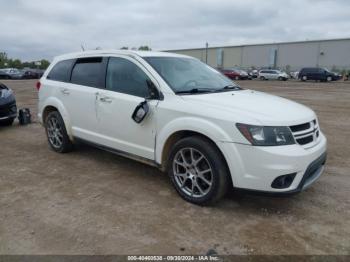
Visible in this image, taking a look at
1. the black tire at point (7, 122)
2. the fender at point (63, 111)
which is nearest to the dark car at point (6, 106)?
the black tire at point (7, 122)

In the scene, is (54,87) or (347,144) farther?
(347,144)

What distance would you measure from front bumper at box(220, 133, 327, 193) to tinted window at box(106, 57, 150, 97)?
4.59 feet

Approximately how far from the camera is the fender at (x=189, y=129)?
3314 mm

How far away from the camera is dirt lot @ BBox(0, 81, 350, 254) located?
2.91m

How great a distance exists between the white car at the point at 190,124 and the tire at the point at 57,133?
0.07 metres

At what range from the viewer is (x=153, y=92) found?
3928mm

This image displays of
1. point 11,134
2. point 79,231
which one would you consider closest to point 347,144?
point 79,231

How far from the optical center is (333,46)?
5831cm

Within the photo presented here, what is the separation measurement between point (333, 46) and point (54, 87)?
6267 centimetres

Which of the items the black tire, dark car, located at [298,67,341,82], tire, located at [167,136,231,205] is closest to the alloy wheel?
tire, located at [167,136,231,205]

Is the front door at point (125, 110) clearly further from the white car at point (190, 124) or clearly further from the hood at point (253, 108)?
the hood at point (253, 108)

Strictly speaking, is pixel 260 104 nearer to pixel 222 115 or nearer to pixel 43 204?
pixel 222 115

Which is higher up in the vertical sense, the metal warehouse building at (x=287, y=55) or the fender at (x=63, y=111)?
the metal warehouse building at (x=287, y=55)

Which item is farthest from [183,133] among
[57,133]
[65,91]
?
[57,133]
